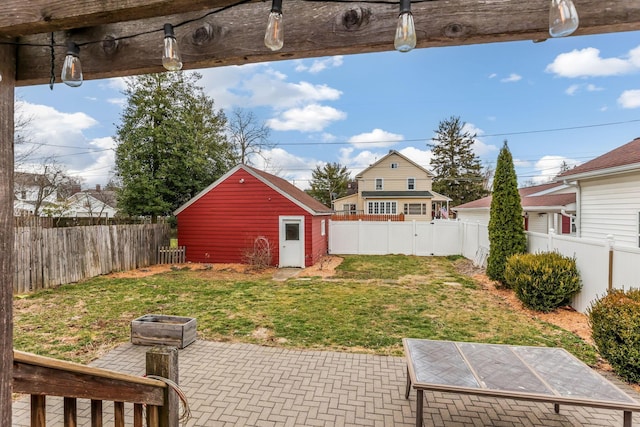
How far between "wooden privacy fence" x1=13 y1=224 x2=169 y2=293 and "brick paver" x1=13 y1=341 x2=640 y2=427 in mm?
4974

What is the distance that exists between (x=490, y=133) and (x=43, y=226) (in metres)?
32.4

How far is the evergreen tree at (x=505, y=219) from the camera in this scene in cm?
898

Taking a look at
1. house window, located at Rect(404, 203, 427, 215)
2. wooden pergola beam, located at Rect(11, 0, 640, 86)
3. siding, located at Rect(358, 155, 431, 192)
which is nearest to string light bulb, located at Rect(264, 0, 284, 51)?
wooden pergola beam, located at Rect(11, 0, 640, 86)

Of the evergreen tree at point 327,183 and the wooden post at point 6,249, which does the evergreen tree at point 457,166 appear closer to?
the evergreen tree at point 327,183

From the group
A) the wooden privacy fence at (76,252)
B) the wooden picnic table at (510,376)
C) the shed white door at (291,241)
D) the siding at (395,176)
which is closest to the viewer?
the wooden picnic table at (510,376)

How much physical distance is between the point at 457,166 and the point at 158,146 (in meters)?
32.4

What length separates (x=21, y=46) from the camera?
4.93ft

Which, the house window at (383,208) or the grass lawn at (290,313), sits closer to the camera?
the grass lawn at (290,313)

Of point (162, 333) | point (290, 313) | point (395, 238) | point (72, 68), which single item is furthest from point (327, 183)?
point (72, 68)

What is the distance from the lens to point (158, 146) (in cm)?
1548

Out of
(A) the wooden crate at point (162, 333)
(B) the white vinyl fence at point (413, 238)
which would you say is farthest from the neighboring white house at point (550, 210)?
(A) the wooden crate at point (162, 333)

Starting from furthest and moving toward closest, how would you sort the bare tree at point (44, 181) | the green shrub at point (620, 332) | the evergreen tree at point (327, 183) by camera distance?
the evergreen tree at point (327, 183) → the bare tree at point (44, 181) → the green shrub at point (620, 332)

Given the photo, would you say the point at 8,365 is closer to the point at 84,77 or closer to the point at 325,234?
the point at 84,77

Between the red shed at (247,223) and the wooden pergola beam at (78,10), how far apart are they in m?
11.4
